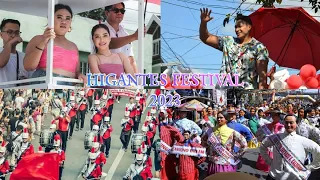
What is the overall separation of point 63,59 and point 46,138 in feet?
4.02

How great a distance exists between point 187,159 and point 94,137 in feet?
2.36

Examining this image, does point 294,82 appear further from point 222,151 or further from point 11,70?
point 11,70

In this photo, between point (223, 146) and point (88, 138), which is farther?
point (223, 146)

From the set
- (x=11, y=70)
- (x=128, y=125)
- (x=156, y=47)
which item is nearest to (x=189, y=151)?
→ (x=128, y=125)

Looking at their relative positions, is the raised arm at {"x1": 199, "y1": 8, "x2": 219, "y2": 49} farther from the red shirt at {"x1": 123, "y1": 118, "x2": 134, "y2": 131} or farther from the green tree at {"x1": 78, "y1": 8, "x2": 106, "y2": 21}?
the red shirt at {"x1": 123, "y1": 118, "x2": 134, "y2": 131}

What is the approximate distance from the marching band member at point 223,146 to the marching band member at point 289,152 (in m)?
0.19

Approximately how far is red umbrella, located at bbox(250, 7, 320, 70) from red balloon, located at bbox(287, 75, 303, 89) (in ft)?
2.49

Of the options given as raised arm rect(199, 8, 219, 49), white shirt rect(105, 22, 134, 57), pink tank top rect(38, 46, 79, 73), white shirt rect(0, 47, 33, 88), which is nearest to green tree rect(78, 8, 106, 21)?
white shirt rect(105, 22, 134, 57)

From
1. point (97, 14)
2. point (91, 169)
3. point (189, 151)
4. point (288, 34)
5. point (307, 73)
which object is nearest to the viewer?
point (91, 169)

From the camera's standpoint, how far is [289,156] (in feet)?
9.69

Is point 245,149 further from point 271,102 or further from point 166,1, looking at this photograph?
point 166,1

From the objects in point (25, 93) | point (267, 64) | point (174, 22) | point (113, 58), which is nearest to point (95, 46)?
point (113, 58)

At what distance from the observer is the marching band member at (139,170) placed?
2.74m

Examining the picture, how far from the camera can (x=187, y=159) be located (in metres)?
2.98
